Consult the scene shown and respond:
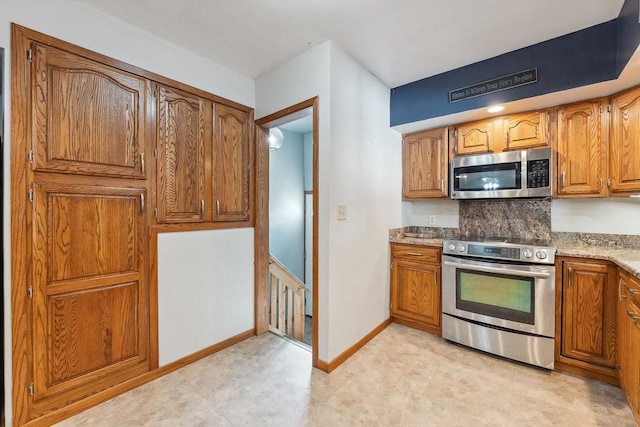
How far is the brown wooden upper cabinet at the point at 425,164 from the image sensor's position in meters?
2.96

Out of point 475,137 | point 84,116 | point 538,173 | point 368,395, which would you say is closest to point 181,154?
point 84,116

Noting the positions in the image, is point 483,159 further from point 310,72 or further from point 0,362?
point 0,362

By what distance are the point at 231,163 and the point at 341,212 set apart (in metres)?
1.15

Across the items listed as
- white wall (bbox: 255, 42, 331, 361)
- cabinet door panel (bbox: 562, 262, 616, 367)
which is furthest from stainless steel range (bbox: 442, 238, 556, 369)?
white wall (bbox: 255, 42, 331, 361)

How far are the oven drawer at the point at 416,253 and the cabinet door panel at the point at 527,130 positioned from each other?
121 centimetres

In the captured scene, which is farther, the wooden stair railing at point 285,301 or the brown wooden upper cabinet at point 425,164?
the wooden stair railing at point 285,301

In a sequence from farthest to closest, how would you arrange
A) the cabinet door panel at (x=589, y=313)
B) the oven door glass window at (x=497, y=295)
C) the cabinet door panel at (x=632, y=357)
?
the oven door glass window at (x=497, y=295) < the cabinet door panel at (x=589, y=313) < the cabinet door panel at (x=632, y=357)

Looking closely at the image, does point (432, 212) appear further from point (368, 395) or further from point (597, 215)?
point (368, 395)

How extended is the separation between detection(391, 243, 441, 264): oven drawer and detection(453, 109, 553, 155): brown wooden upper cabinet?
3.49 ft

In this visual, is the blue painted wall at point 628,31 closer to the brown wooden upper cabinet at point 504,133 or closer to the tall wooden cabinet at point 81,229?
the brown wooden upper cabinet at point 504,133

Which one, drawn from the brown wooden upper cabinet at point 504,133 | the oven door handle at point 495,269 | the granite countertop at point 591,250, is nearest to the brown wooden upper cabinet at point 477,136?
the brown wooden upper cabinet at point 504,133

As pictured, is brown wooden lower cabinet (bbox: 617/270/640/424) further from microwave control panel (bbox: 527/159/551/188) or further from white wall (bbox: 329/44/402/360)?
white wall (bbox: 329/44/402/360)

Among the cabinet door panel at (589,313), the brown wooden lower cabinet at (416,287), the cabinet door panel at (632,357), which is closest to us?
Result: the cabinet door panel at (632,357)

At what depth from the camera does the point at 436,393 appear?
6.29 ft
